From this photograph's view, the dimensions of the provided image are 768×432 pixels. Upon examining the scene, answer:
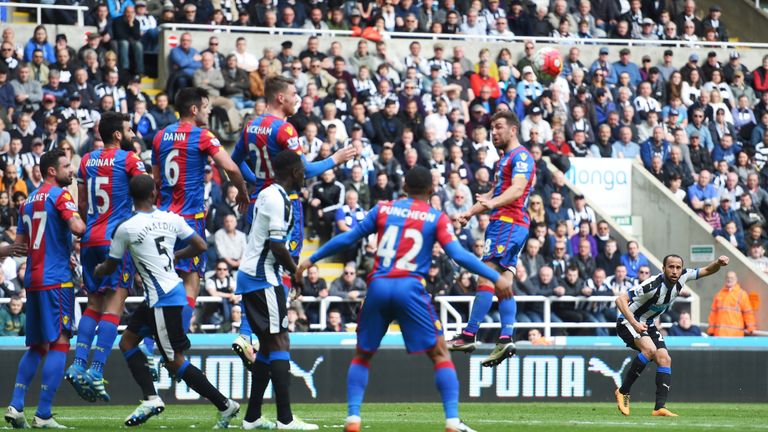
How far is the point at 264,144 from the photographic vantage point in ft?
43.9

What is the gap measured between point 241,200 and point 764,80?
1990 cm

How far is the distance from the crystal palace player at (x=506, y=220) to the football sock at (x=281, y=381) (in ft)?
8.10

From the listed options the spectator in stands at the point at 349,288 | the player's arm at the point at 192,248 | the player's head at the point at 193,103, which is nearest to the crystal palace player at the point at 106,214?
the player's head at the point at 193,103

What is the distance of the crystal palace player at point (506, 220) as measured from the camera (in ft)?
46.5

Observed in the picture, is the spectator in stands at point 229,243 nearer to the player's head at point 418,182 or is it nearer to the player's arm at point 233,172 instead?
the player's arm at point 233,172

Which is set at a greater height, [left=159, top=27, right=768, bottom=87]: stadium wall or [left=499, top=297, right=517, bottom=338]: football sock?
[left=159, top=27, right=768, bottom=87]: stadium wall

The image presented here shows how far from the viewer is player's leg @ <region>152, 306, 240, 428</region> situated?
12312mm

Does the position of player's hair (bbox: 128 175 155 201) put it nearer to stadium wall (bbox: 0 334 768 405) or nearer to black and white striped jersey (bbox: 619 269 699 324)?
stadium wall (bbox: 0 334 768 405)

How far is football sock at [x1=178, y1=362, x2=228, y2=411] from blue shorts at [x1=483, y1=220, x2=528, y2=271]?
3.42 meters

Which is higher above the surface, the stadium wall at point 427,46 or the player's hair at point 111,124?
the stadium wall at point 427,46

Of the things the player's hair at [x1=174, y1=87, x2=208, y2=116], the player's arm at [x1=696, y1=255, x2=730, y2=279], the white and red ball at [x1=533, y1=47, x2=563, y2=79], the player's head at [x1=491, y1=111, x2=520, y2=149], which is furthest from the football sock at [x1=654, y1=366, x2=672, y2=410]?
the white and red ball at [x1=533, y1=47, x2=563, y2=79]

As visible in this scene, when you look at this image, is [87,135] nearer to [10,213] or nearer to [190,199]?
[10,213]

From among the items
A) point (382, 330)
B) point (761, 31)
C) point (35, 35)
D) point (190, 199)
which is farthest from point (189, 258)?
point (761, 31)

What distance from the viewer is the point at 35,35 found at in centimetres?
2422
